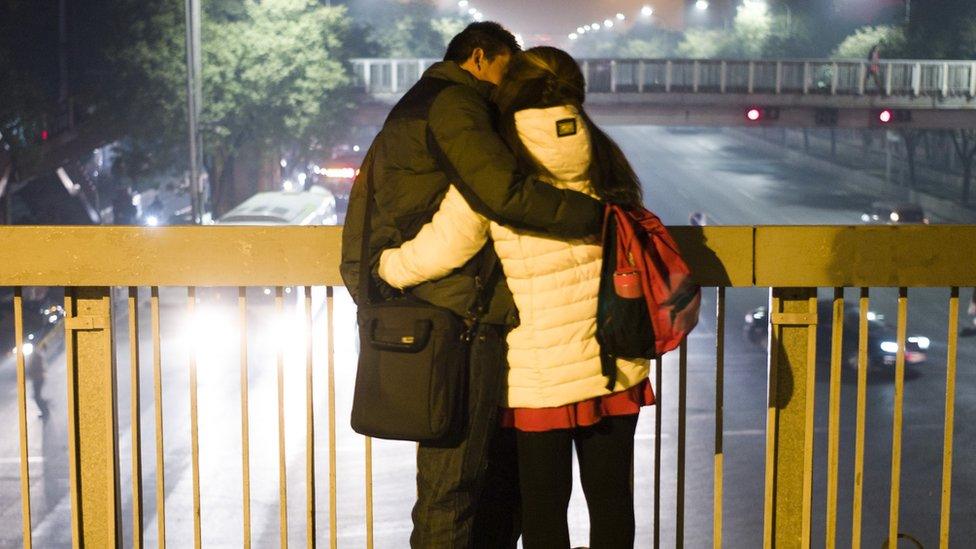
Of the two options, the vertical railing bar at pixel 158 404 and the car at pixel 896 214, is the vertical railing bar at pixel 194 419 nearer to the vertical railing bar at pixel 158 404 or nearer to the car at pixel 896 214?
the vertical railing bar at pixel 158 404

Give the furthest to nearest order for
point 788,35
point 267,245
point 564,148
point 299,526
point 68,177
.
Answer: point 788,35 → point 68,177 → point 299,526 → point 267,245 → point 564,148

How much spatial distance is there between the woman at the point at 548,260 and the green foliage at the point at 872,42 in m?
61.5

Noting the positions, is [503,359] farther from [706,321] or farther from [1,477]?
[706,321]

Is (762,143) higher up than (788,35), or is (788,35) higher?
(788,35)

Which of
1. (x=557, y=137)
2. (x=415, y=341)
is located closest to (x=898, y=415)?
(x=557, y=137)

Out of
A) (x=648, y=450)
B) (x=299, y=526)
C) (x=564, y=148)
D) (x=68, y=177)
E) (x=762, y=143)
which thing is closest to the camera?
(x=564, y=148)

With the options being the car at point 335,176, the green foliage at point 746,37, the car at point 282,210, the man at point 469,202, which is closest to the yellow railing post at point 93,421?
the man at point 469,202

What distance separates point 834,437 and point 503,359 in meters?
1.09

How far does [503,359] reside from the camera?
137 inches

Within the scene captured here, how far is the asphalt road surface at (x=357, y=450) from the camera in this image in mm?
17219

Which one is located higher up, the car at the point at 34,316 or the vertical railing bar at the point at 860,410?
the vertical railing bar at the point at 860,410

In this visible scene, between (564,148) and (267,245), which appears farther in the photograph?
(267,245)

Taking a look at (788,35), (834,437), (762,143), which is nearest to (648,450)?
(834,437)

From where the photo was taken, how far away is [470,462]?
11.6ft
